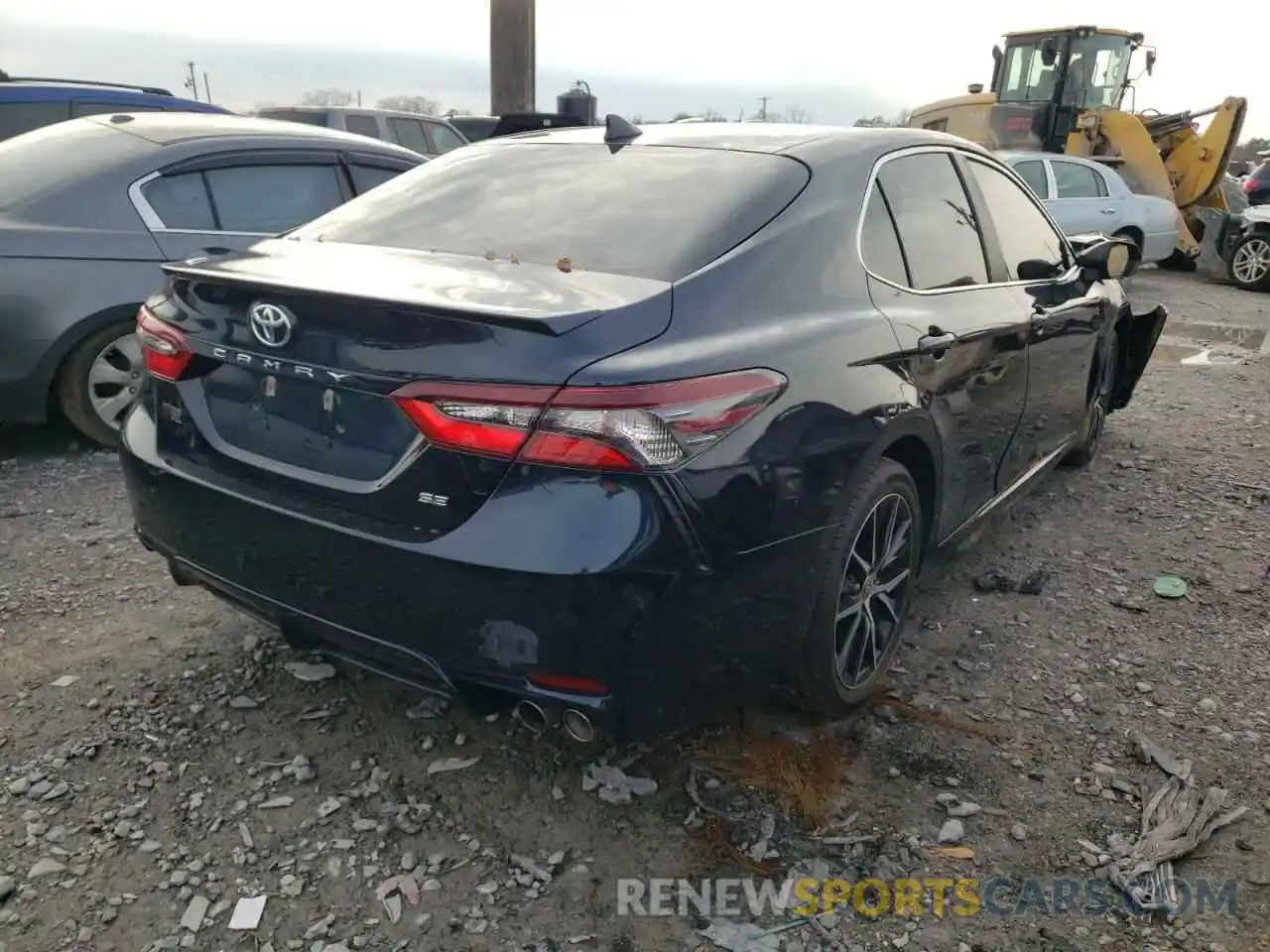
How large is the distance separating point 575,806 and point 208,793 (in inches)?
35.5

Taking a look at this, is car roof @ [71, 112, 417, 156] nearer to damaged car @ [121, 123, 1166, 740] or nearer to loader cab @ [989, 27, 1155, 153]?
damaged car @ [121, 123, 1166, 740]

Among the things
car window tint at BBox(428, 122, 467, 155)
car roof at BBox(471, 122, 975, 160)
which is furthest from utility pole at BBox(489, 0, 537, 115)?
car roof at BBox(471, 122, 975, 160)


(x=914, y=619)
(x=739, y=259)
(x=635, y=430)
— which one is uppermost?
(x=739, y=259)

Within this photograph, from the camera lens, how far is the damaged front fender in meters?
5.30

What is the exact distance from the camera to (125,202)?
14.7ft

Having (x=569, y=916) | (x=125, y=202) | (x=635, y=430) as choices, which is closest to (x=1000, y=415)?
(x=635, y=430)

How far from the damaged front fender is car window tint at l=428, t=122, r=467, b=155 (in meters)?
10.1

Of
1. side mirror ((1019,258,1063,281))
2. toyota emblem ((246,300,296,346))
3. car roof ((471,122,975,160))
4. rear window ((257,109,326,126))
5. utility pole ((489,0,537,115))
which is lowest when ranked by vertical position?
side mirror ((1019,258,1063,281))

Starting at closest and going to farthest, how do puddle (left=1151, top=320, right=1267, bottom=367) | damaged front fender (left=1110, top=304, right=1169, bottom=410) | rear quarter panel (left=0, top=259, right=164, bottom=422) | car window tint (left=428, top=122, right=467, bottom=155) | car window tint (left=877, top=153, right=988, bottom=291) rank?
car window tint (left=877, top=153, right=988, bottom=291)
rear quarter panel (left=0, top=259, right=164, bottom=422)
damaged front fender (left=1110, top=304, right=1169, bottom=410)
puddle (left=1151, top=320, right=1267, bottom=367)
car window tint (left=428, top=122, right=467, bottom=155)

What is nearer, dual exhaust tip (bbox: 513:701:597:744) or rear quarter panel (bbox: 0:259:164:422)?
dual exhaust tip (bbox: 513:701:597:744)

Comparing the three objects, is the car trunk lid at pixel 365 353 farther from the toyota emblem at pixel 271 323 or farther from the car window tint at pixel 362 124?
the car window tint at pixel 362 124

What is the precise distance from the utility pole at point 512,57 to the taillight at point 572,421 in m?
15.7

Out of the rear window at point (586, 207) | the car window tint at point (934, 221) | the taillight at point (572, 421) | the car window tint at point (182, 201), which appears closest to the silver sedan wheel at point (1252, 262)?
the car window tint at point (934, 221)

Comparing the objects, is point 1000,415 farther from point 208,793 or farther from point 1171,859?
point 208,793
